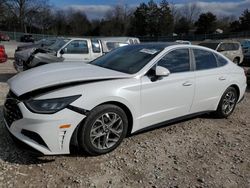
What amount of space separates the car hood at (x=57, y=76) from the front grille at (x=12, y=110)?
0.09 m

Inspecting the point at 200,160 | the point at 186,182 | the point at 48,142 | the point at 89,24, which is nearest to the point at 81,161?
the point at 48,142

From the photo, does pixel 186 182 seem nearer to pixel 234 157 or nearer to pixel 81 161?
pixel 234 157

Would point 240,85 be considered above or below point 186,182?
above

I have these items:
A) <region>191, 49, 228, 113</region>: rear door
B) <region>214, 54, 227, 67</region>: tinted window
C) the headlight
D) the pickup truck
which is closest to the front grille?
Result: the headlight

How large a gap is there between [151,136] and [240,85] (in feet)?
8.07

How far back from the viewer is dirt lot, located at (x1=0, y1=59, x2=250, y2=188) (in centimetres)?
325

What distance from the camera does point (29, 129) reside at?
326cm

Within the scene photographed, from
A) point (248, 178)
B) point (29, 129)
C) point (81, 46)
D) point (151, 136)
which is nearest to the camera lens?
point (29, 129)

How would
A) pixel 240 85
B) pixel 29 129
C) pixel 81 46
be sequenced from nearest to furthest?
pixel 29 129, pixel 240 85, pixel 81 46

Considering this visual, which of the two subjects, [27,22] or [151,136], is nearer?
[151,136]

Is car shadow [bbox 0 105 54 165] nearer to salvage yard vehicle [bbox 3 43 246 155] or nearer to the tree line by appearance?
salvage yard vehicle [bbox 3 43 246 155]

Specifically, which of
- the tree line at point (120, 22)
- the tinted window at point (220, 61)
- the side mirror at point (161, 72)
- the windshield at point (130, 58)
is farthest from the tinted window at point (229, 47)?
the tree line at point (120, 22)

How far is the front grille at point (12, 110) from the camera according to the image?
3371 millimetres

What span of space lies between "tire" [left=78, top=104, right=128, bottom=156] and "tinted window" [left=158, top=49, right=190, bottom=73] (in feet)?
3.74
